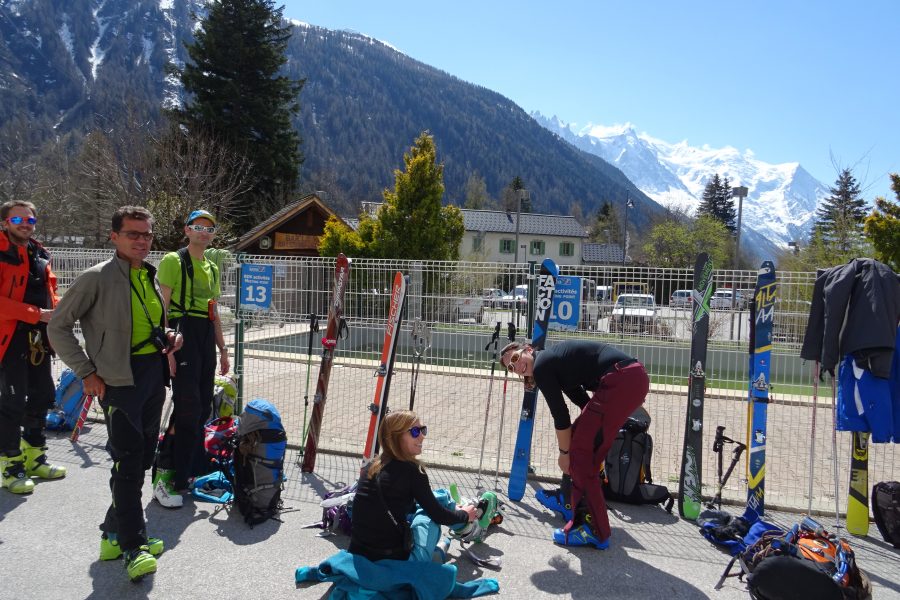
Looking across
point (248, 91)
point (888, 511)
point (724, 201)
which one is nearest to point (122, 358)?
point (888, 511)

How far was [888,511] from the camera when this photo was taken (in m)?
3.96

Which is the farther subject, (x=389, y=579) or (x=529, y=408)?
(x=529, y=408)

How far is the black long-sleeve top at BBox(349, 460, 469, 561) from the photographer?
3049 mm

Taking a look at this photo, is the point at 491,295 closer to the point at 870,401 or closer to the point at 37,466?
the point at 870,401

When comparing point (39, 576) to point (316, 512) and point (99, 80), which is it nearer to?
point (316, 512)

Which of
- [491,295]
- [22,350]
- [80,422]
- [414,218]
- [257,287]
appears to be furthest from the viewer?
[414,218]

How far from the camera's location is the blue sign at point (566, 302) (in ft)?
16.1

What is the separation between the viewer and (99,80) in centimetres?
14900

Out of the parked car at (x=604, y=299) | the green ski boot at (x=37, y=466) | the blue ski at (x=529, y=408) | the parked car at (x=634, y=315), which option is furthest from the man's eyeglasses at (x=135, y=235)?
the parked car at (x=634, y=315)

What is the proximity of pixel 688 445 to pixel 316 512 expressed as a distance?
9.25 feet

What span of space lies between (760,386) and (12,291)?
5567 mm

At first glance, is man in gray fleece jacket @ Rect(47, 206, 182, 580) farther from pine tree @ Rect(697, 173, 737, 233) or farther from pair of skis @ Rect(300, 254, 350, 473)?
pine tree @ Rect(697, 173, 737, 233)

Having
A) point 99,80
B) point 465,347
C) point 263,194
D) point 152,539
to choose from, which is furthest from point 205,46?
point 99,80

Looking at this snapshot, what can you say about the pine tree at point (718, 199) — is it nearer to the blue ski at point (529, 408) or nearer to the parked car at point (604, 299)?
the parked car at point (604, 299)
